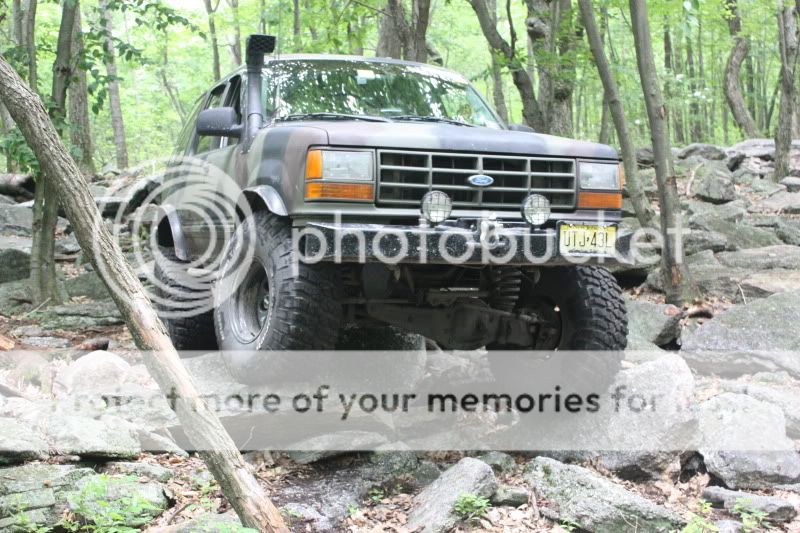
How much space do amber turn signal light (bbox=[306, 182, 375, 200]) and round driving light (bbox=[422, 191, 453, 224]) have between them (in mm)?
313

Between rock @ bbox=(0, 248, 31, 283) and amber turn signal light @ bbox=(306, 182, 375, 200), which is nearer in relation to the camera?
amber turn signal light @ bbox=(306, 182, 375, 200)

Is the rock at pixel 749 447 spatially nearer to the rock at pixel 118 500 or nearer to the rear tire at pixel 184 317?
the rock at pixel 118 500

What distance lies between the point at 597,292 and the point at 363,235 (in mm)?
1691

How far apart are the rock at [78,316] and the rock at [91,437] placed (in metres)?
3.14

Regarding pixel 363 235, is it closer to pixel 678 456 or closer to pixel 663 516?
pixel 663 516

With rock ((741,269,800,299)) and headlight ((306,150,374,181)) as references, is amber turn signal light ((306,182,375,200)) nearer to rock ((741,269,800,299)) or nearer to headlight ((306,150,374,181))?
headlight ((306,150,374,181))

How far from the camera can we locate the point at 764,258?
888 cm

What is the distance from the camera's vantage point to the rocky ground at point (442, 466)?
12.1ft

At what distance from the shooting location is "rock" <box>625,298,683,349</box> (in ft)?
21.8

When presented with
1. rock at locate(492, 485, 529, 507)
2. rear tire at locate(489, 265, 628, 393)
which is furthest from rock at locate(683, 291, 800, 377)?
rock at locate(492, 485, 529, 507)

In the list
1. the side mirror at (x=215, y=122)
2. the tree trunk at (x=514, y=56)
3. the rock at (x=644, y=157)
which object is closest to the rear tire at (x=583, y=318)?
the side mirror at (x=215, y=122)

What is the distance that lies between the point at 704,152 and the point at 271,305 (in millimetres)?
14971

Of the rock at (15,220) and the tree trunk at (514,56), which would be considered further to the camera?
the rock at (15,220)

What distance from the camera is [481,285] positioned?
4.76 meters
